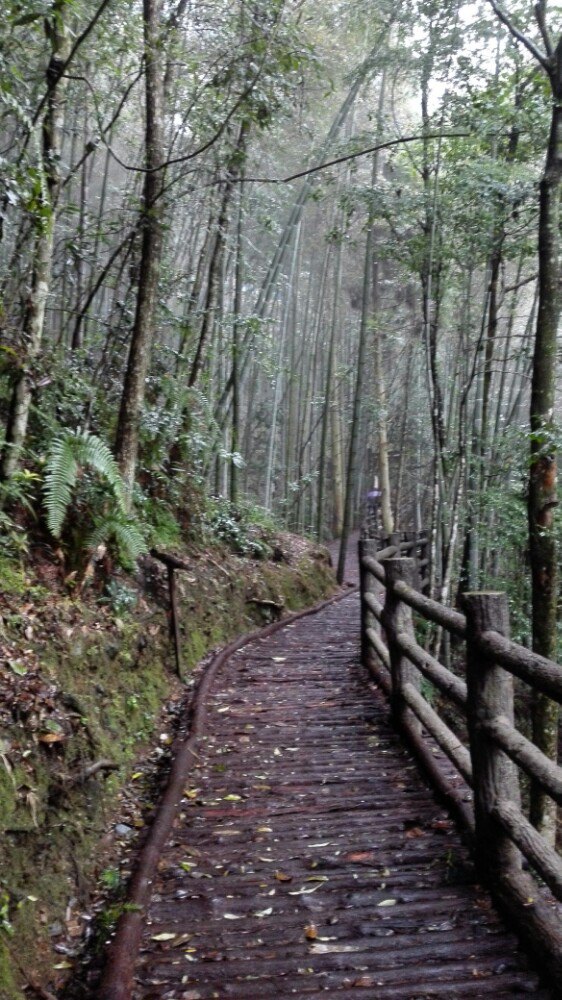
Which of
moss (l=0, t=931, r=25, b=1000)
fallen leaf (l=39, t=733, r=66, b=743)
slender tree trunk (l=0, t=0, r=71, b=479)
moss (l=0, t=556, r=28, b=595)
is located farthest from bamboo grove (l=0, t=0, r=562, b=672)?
moss (l=0, t=931, r=25, b=1000)

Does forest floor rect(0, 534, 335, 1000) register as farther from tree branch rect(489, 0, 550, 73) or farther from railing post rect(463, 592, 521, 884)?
tree branch rect(489, 0, 550, 73)

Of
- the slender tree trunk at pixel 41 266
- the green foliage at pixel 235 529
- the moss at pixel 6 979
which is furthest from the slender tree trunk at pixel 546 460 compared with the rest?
the moss at pixel 6 979

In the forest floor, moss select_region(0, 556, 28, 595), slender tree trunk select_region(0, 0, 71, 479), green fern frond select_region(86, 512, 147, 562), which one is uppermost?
slender tree trunk select_region(0, 0, 71, 479)

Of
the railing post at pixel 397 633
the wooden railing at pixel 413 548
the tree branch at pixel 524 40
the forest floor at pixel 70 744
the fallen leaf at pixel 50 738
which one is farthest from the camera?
the wooden railing at pixel 413 548

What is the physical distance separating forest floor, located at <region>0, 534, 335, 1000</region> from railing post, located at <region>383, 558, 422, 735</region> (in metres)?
1.36

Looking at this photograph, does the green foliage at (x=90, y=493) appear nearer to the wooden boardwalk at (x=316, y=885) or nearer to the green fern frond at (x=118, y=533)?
the green fern frond at (x=118, y=533)

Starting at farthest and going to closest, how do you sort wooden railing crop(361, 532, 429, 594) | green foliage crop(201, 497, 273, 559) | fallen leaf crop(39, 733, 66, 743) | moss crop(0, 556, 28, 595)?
wooden railing crop(361, 532, 429, 594) < green foliage crop(201, 497, 273, 559) < moss crop(0, 556, 28, 595) < fallen leaf crop(39, 733, 66, 743)

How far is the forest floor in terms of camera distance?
91.6 inches

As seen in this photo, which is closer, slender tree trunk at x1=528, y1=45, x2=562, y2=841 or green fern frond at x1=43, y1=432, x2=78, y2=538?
green fern frond at x1=43, y1=432, x2=78, y2=538

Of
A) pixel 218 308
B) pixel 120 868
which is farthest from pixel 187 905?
pixel 218 308

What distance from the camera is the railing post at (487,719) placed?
2600 millimetres

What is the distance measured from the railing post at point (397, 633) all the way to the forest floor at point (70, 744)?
1.36 metres

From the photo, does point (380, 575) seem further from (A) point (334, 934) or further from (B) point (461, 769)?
(A) point (334, 934)

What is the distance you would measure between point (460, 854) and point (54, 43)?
4.33 m
